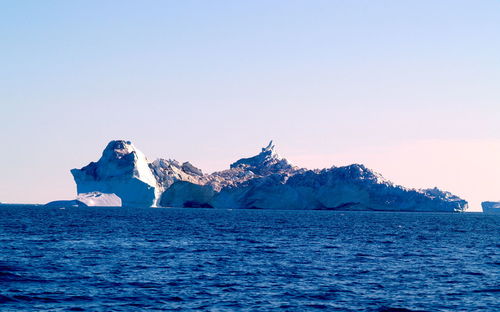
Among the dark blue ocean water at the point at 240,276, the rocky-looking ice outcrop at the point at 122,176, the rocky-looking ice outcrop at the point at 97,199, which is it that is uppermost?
the rocky-looking ice outcrop at the point at 122,176

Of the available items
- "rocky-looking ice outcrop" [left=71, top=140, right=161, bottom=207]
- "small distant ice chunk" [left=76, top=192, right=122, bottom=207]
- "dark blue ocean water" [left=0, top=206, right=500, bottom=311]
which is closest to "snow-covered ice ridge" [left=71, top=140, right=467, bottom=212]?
"rocky-looking ice outcrop" [left=71, top=140, right=161, bottom=207]

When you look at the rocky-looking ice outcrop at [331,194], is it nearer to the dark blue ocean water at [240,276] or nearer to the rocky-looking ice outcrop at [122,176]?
the rocky-looking ice outcrop at [122,176]

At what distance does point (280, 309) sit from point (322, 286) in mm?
5371

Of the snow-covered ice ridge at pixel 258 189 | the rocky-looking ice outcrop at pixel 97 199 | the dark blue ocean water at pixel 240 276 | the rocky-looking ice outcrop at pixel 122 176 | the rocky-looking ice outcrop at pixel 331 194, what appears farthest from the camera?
the rocky-looking ice outcrop at pixel 331 194

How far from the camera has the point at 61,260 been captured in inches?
1345

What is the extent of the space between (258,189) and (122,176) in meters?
38.5

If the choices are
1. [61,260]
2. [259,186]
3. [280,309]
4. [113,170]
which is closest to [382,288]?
[280,309]

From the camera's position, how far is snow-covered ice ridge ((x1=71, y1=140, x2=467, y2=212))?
147m

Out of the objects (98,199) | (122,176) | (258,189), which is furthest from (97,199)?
(258,189)

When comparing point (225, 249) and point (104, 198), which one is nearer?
point (225, 249)

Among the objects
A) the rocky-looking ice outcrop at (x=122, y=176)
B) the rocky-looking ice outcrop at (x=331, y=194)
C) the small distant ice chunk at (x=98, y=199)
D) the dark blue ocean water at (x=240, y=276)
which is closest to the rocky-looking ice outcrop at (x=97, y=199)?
the small distant ice chunk at (x=98, y=199)

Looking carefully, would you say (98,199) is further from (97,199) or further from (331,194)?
(331,194)

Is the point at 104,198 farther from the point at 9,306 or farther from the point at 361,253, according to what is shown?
the point at 9,306

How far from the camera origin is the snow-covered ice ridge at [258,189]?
14700cm
